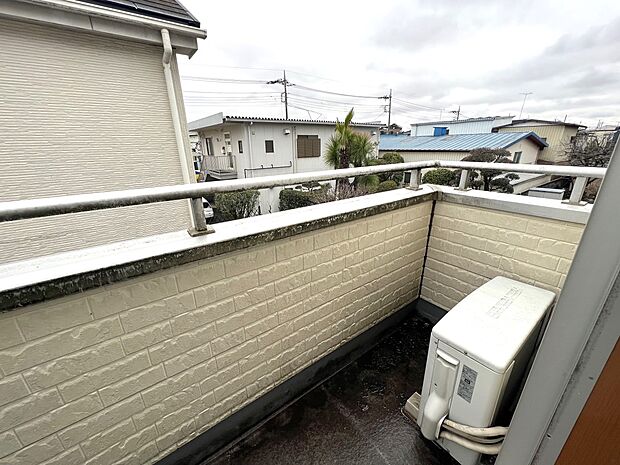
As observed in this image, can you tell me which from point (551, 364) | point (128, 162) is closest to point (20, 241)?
point (128, 162)

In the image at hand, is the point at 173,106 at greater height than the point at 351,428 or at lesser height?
greater

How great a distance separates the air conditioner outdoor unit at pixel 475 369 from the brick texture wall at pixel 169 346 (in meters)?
0.71

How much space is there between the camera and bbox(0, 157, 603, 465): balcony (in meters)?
0.90

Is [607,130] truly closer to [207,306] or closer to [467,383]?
[467,383]

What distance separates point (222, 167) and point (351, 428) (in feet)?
39.4

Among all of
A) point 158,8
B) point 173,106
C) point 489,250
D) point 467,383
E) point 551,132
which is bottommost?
point 467,383

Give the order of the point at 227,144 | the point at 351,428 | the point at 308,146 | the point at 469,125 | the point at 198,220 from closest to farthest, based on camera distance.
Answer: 1. the point at 198,220
2. the point at 351,428
3. the point at 227,144
4. the point at 308,146
5. the point at 469,125

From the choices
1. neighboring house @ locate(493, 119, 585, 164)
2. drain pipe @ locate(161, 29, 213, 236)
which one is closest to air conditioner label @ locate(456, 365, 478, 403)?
drain pipe @ locate(161, 29, 213, 236)

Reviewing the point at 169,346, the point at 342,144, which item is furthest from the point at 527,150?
the point at 169,346

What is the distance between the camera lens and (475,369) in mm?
1134

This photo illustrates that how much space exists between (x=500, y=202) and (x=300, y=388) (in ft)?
6.18

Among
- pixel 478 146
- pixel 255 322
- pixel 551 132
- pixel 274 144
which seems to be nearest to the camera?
pixel 255 322

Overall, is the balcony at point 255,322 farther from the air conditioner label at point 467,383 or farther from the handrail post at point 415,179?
the air conditioner label at point 467,383

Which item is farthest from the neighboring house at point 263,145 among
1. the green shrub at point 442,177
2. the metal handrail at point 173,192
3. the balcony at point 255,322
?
the metal handrail at point 173,192
